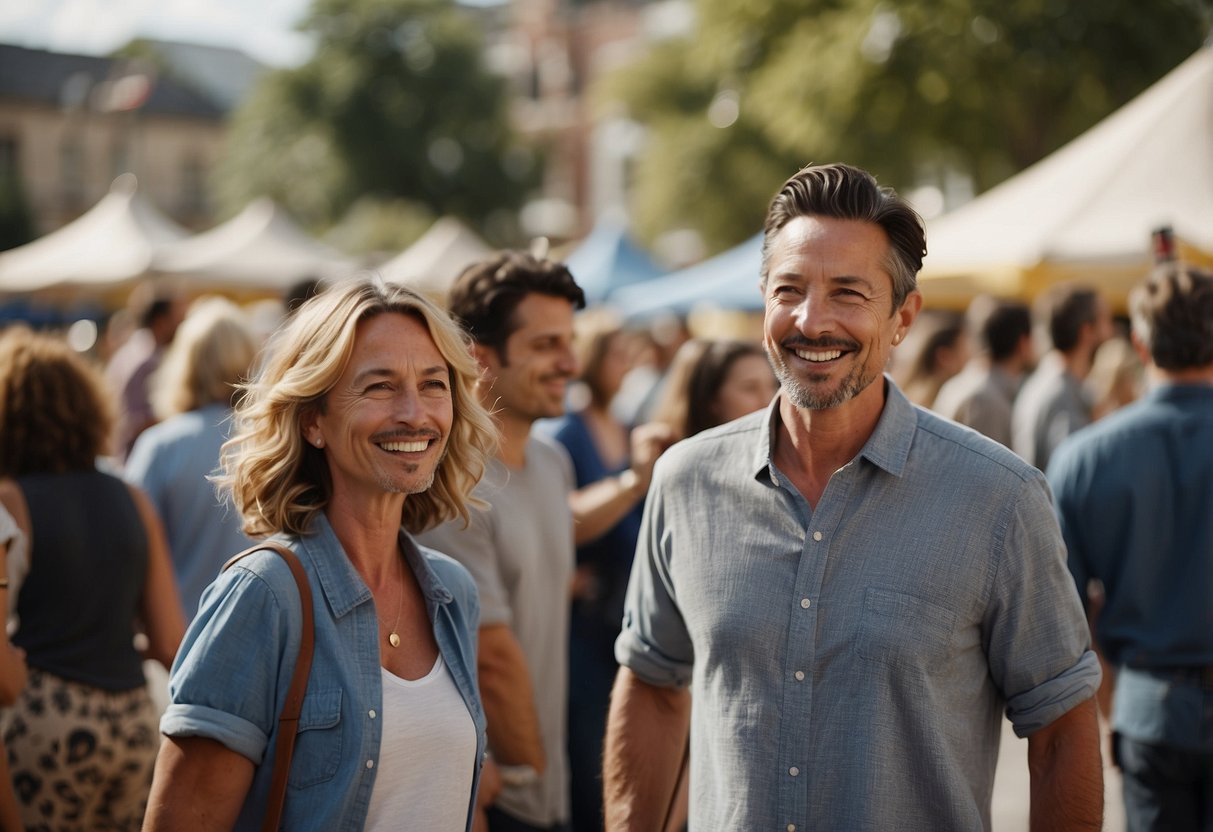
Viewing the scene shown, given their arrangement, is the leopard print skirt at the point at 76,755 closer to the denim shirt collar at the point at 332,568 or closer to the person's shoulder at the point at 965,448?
the denim shirt collar at the point at 332,568

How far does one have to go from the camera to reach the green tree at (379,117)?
52344 millimetres

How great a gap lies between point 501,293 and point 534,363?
0.23m

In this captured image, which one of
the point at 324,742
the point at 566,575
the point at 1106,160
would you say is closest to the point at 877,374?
the point at 324,742

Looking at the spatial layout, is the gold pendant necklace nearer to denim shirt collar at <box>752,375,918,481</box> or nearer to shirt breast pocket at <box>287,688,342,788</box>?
shirt breast pocket at <box>287,688,342,788</box>

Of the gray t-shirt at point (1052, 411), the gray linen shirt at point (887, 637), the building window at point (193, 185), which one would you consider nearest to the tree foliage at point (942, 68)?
the gray t-shirt at point (1052, 411)

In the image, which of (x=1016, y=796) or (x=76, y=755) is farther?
(x=1016, y=796)

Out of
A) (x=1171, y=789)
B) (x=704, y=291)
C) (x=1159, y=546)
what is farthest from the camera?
(x=704, y=291)

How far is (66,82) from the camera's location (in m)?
70.5

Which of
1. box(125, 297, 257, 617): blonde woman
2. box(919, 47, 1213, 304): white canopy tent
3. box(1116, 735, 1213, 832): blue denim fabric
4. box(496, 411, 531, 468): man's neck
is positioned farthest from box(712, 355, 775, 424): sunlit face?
box(919, 47, 1213, 304): white canopy tent

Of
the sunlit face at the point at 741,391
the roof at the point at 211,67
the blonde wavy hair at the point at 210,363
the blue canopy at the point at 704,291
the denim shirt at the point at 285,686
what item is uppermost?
the roof at the point at 211,67

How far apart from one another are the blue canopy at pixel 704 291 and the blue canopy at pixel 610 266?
261 millimetres

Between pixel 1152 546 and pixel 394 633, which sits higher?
pixel 1152 546

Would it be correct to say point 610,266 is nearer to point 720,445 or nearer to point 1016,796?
point 1016,796

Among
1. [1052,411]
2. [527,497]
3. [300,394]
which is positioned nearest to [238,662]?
[300,394]
